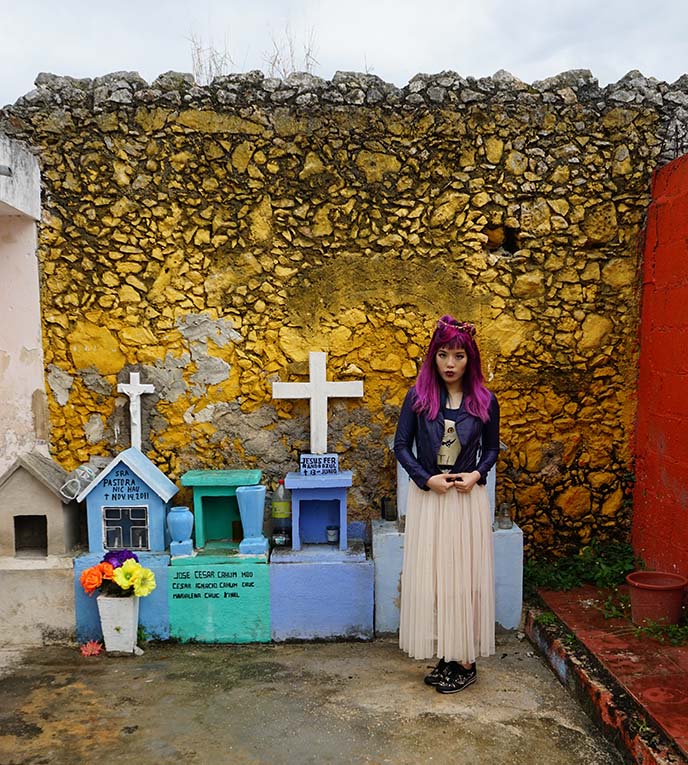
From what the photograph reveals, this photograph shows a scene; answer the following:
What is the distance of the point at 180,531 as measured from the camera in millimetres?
4699

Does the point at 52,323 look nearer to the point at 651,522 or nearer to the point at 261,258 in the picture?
the point at 261,258

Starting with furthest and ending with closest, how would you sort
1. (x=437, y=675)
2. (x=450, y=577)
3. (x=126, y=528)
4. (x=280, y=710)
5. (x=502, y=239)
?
(x=502, y=239) → (x=126, y=528) → (x=437, y=675) → (x=450, y=577) → (x=280, y=710)

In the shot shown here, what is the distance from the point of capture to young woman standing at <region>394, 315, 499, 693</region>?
153 inches

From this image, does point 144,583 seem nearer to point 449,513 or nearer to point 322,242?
point 449,513

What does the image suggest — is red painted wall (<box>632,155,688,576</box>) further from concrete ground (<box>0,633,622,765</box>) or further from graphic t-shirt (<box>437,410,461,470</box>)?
graphic t-shirt (<box>437,410,461,470</box>)

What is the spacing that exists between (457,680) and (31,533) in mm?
3033

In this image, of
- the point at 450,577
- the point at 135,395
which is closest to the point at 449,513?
the point at 450,577

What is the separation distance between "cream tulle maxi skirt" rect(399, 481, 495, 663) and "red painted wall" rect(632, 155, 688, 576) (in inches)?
60.7

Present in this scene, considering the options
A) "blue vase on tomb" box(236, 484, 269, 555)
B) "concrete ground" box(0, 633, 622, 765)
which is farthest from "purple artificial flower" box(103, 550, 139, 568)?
"blue vase on tomb" box(236, 484, 269, 555)

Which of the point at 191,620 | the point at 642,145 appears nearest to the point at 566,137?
the point at 642,145

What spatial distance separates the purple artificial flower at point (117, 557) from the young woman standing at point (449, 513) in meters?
1.79

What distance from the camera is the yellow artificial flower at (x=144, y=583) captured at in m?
4.46

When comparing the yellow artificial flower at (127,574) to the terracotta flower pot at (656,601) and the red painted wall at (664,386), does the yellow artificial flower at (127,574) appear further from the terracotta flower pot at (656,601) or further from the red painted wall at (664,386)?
the red painted wall at (664,386)

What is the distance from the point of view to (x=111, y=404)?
17.1 feet
